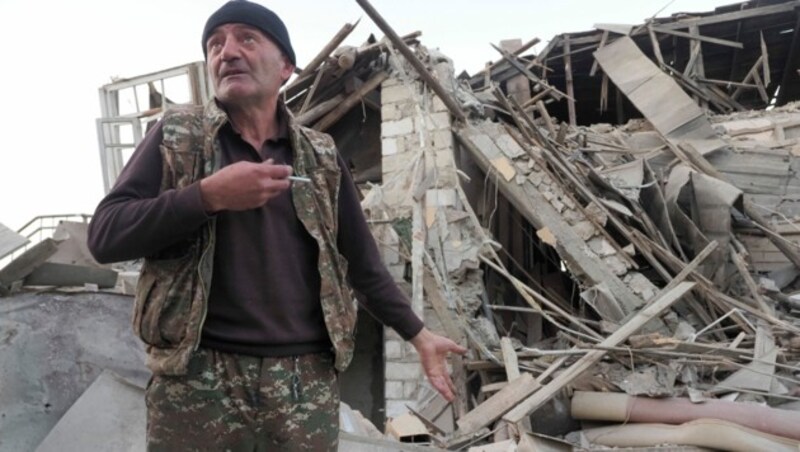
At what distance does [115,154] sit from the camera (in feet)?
32.1

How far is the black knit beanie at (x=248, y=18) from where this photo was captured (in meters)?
1.60

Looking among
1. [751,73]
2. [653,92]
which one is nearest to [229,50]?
[653,92]

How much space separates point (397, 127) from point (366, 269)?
5343 millimetres

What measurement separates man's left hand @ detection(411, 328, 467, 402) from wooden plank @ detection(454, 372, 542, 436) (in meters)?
2.83

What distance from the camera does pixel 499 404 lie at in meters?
4.59

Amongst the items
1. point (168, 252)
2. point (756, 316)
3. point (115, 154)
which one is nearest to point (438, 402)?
point (756, 316)

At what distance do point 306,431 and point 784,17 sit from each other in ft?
42.1

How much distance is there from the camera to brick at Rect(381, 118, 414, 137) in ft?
22.8

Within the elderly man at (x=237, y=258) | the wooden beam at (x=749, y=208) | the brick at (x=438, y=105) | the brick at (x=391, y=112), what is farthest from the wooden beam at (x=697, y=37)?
the elderly man at (x=237, y=258)

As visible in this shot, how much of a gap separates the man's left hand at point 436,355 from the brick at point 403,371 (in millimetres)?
4364

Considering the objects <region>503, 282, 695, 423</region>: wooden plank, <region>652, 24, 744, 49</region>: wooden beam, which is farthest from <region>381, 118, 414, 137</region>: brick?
<region>652, 24, 744, 49</region>: wooden beam

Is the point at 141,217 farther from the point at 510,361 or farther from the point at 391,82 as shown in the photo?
the point at 391,82

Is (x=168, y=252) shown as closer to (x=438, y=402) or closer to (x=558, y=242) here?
(x=438, y=402)

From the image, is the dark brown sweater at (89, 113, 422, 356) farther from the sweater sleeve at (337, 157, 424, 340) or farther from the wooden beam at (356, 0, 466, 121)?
the wooden beam at (356, 0, 466, 121)
